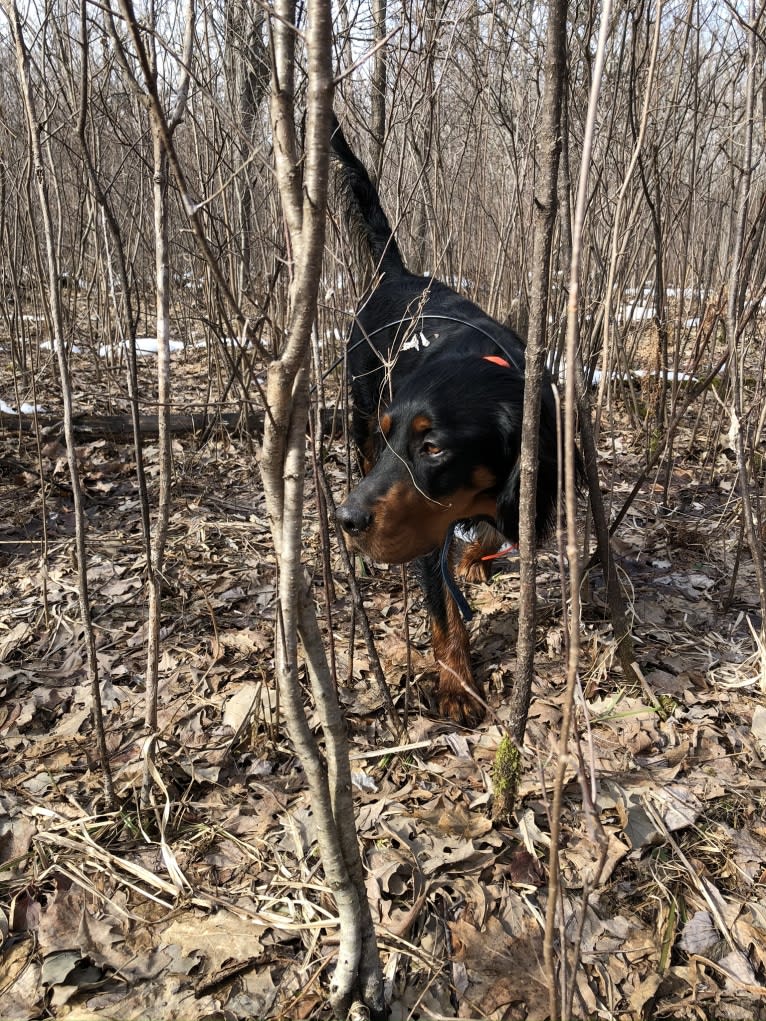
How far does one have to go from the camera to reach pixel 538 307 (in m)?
1.23

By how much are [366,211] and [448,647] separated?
7.37 feet

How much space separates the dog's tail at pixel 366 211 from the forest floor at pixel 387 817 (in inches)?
67.8

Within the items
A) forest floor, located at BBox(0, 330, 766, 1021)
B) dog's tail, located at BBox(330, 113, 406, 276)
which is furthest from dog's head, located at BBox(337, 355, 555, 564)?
dog's tail, located at BBox(330, 113, 406, 276)

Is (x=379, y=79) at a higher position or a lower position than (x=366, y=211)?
higher

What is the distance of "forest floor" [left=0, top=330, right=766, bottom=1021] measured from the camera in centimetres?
131

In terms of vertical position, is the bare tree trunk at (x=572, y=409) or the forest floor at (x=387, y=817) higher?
the bare tree trunk at (x=572, y=409)

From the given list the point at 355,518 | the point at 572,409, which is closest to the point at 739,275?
the point at 355,518

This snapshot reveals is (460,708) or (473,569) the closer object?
(460,708)

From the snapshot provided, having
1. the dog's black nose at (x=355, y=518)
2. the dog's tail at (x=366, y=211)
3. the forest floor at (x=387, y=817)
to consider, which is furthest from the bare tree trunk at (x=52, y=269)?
the dog's tail at (x=366, y=211)

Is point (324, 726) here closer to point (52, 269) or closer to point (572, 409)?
point (572, 409)

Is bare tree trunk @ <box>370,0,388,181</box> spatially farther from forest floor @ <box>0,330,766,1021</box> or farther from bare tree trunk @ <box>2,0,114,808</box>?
forest floor @ <box>0,330,766,1021</box>

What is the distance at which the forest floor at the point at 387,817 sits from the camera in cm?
131

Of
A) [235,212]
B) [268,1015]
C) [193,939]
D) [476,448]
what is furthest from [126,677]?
[235,212]

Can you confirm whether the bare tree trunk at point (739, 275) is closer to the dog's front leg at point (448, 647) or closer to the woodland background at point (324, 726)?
the woodland background at point (324, 726)
